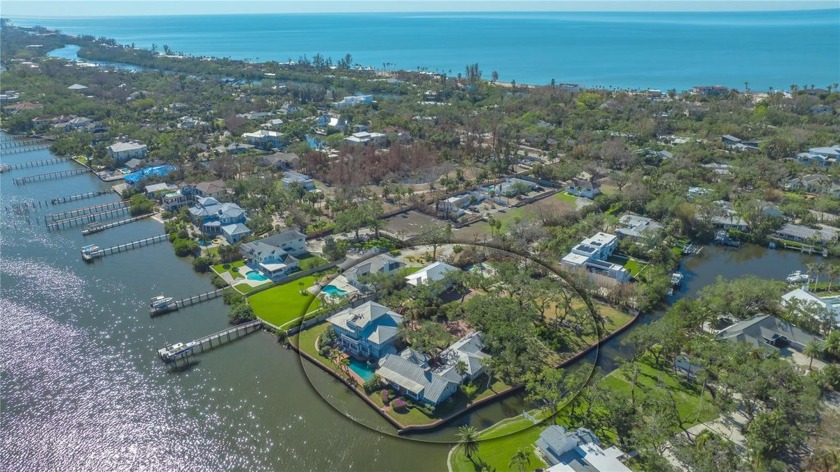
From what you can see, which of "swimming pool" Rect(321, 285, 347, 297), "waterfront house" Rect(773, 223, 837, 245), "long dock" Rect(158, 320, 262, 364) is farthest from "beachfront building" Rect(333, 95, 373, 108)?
"waterfront house" Rect(773, 223, 837, 245)

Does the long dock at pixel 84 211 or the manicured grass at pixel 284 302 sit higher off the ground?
the manicured grass at pixel 284 302

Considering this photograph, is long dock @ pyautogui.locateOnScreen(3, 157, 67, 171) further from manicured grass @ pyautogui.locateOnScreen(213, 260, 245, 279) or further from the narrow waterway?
manicured grass @ pyautogui.locateOnScreen(213, 260, 245, 279)

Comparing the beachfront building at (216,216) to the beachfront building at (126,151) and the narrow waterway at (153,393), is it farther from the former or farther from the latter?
the beachfront building at (126,151)

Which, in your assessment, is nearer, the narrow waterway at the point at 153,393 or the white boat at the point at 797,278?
the narrow waterway at the point at 153,393

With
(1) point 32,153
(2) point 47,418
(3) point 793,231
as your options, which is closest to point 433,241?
(2) point 47,418

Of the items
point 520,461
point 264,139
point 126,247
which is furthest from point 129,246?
point 520,461

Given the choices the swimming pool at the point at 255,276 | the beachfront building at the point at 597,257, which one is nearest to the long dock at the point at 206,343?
the swimming pool at the point at 255,276

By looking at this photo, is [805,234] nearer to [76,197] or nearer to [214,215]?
[214,215]
